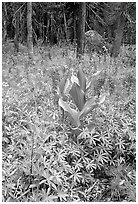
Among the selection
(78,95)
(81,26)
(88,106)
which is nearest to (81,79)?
(78,95)

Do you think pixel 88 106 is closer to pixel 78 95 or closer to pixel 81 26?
pixel 78 95

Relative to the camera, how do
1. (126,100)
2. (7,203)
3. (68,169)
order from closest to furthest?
(7,203) < (68,169) < (126,100)

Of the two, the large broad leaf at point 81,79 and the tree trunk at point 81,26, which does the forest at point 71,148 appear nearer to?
the large broad leaf at point 81,79

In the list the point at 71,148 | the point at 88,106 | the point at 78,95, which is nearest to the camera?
the point at 71,148

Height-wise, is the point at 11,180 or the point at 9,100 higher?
the point at 9,100

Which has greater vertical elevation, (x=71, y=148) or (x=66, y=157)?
(x=71, y=148)

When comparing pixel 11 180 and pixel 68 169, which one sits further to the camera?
pixel 68 169

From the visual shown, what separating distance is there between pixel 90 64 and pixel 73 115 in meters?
3.36

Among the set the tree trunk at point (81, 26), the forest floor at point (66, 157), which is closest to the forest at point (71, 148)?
the forest floor at point (66, 157)

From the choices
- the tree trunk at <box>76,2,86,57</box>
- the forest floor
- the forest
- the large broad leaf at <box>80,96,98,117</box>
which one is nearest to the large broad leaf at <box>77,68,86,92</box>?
the forest

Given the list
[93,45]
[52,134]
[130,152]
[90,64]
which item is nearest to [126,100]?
[130,152]

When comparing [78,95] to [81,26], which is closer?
[78,95]

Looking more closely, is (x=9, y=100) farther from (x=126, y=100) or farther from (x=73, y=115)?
(x=126, y=100)

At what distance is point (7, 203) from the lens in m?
2.17
